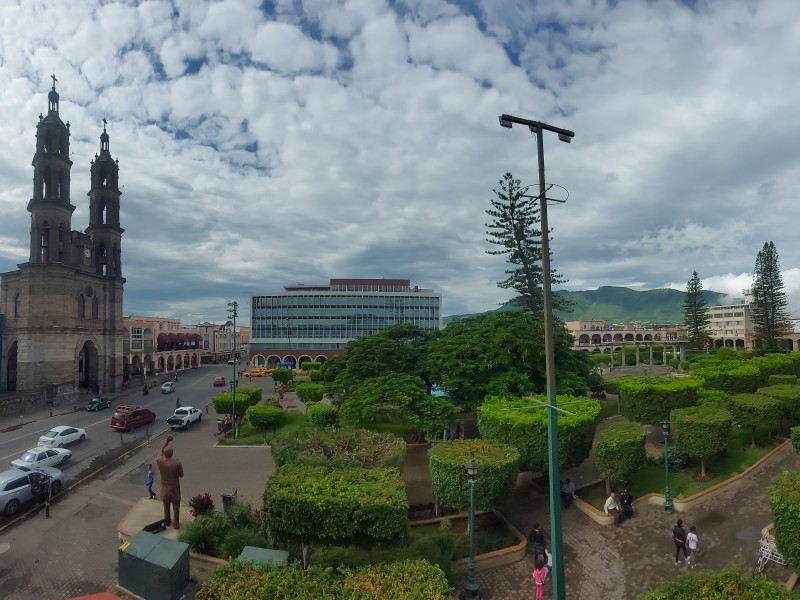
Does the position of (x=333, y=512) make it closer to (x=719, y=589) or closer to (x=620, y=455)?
(x=719, y=589)

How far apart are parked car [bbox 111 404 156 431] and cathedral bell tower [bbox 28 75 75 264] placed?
2049cm

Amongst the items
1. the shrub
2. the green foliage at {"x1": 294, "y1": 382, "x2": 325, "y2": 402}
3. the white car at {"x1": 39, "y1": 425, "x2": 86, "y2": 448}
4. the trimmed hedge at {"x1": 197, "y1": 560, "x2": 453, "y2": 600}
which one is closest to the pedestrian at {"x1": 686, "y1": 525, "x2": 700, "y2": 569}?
the trimmed hedge at {"x1": 197, "y1": 560, "x2": 453, "y2": 600}

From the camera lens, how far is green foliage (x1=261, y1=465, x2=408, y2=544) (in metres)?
9.78

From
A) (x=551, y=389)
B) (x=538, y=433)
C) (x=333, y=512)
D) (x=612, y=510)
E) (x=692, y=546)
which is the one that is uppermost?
(x=551, y=389)

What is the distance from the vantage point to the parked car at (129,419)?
85.6 ft

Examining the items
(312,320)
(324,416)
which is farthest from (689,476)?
(312,320)

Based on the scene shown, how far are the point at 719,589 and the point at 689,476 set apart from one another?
11337mm

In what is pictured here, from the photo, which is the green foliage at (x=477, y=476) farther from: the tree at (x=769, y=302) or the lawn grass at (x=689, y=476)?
the tree at (x=769, y=302)

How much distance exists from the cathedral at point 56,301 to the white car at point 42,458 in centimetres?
2146

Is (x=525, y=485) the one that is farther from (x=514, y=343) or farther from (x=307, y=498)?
(x=307, y=498)

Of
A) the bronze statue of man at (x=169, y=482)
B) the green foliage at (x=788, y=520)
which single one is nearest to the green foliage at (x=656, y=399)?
the green foliage at (x=788, y=520)

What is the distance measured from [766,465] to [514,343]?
10.1 m

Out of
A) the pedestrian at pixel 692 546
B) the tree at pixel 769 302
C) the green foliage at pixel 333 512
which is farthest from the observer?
the tree at pixel 769 302

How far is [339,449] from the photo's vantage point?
14.0m
